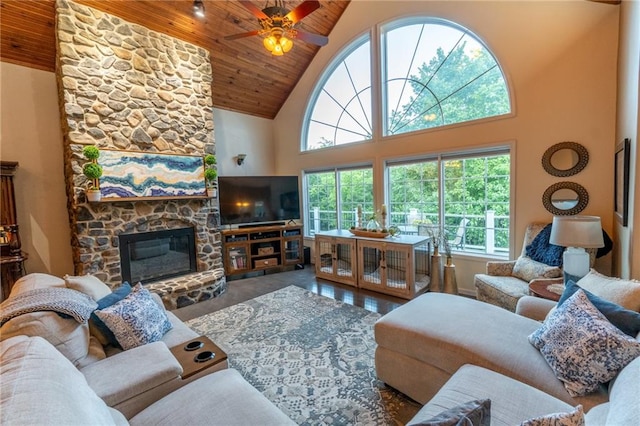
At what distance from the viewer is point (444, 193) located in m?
4.10

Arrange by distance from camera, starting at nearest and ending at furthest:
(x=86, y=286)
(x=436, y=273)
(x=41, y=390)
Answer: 1. (x=41, y=390)
2. (x=86, y=286)
3. (x=436, y=273)

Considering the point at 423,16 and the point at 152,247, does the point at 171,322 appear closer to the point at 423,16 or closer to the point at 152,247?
the point at 152,247

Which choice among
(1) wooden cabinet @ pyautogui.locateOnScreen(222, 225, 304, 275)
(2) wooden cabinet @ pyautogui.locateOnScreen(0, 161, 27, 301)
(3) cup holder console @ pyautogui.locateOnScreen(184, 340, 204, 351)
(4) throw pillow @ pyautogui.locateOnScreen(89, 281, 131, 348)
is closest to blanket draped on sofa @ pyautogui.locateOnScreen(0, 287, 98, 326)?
(4) throw pillow @ pyautogui.locateOnScreen(89, 281, 131, 348)

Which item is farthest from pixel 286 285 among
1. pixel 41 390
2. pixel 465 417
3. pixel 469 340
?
pixel 465 417

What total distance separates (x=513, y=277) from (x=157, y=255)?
4705 millimetres

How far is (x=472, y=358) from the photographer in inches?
65.7

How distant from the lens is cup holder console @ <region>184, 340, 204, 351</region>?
1885mm

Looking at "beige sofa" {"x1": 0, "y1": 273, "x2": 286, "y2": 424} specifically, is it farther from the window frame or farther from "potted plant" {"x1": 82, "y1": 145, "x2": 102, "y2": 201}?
the window frame

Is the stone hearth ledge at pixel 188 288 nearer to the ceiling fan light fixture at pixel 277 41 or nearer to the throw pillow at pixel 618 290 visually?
the ceiling fan light fixture at pixel 277 41

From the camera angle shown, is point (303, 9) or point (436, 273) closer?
point (303, 9)

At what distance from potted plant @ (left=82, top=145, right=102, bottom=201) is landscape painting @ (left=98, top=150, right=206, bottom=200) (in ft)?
0.30

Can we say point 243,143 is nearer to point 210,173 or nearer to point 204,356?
point 210,173

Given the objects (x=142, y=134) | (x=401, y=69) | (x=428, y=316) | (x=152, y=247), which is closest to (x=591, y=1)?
(x=401, y=69)

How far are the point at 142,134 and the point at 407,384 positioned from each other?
432cm
